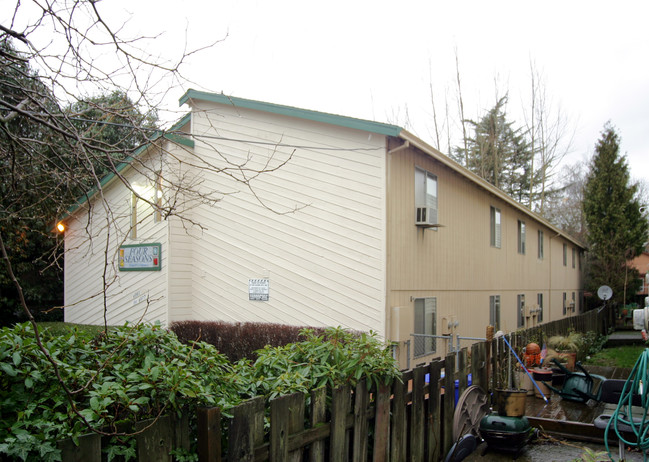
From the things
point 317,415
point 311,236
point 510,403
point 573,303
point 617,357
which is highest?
point 311,236

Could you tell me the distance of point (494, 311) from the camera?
56.0 feet

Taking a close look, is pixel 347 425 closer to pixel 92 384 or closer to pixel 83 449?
pixel 92 384

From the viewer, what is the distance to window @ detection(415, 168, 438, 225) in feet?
37.8

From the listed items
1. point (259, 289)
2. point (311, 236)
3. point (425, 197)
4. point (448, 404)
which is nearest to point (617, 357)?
point (425, 197)

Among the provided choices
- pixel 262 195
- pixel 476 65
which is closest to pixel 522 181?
pixel 476 65

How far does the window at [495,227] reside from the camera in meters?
17.0

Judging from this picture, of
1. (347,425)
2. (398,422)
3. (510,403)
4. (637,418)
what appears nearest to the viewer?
(347,425)

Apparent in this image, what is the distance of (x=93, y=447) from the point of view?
81.8 inches

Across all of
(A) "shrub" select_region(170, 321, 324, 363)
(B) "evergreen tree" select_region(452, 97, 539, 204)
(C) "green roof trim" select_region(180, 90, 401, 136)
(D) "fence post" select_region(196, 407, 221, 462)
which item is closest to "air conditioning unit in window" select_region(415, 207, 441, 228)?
(C) "green roof trim" select_region(180, 90, 401, 136)

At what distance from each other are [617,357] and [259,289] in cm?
1125

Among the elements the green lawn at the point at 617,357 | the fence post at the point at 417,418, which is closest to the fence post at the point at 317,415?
the fence post at the point at 417,418

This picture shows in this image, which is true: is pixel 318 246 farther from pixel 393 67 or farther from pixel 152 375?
pixel 393 67

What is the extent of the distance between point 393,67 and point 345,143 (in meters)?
17.3

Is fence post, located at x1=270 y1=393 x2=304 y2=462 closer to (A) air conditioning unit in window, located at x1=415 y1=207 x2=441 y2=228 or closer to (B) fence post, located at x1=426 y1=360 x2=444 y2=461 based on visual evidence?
(B) fence post, located at x1=426 y1=360 x2=444 y2=461
